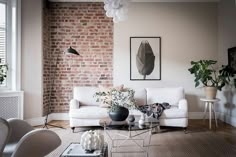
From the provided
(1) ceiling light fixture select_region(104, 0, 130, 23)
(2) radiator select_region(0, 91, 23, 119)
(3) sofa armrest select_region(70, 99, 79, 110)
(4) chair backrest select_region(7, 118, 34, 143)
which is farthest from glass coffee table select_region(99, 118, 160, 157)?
(2) radiator select_region(0, 91, 23, 119)

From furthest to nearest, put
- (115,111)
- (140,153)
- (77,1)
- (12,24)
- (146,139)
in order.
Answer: (77,1)
(12,24)
(146,139)
(115,111)
(140,153)

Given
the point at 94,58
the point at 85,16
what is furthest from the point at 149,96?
the point at 85,16

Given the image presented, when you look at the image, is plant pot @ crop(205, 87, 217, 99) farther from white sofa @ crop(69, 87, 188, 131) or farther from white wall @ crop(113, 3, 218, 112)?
white wall @ crop(113, 3, 218, 112)

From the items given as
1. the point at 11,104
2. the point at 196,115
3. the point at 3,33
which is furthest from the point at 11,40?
the point at 196,115

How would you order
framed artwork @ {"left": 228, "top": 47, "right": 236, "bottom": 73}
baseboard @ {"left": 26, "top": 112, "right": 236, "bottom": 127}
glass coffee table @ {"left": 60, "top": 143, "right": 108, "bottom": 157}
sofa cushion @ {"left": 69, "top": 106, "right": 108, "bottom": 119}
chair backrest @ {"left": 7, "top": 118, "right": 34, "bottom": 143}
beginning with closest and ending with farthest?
glass coffee table @ {"left": 60, "top": 143, "right": 108, "bottom": 157} < chair backrest @ {"left": 7, "top": 118, "right": 34, "bottom": 143} < sofa cushion @ {"left": 69, "top": 106, "right": 108, "bottom": 119} < framed artwork @ {"left": 228, "top": 47, "right": 236, "bottom": 73} < baseboard @ {"left": 26, "top": 112, "right": 236, "bottom": 127}

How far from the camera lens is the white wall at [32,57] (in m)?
5.39

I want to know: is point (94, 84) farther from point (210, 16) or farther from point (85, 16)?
point (210, 16)

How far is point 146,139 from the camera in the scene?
4309 millimetres

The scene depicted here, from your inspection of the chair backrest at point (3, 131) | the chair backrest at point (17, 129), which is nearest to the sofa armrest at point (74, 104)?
the chair backrest at point (17, 129)

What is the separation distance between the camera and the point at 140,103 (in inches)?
213

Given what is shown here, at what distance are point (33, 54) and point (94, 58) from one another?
151 cm

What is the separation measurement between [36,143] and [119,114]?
2.07m

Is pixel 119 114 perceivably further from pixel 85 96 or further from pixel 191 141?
pixel 85 96

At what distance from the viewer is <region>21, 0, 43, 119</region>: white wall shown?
539 cm
